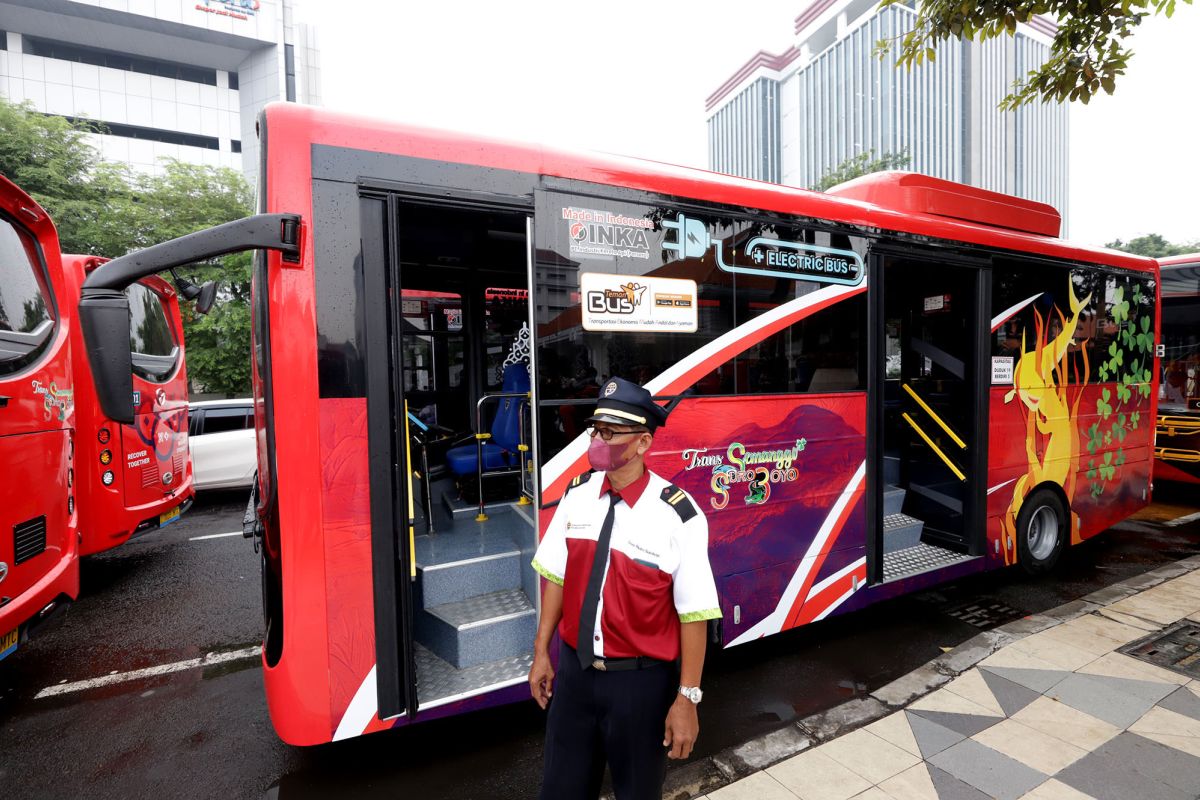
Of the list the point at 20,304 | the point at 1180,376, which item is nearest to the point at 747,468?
the point at 20,304

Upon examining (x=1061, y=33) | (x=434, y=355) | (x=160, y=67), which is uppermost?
Result: (x=160, y=67)

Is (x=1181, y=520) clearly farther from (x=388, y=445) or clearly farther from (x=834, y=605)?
(x=388, y=445)

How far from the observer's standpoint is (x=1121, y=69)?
4078 millimetres

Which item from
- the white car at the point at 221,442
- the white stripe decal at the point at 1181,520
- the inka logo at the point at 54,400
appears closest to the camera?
the inka logo at the point at 54,400

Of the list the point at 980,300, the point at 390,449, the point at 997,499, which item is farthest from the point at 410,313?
the point at 997,499

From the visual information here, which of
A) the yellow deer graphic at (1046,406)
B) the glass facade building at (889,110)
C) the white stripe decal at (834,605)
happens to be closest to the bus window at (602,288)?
the white stripe decal at (834,605)

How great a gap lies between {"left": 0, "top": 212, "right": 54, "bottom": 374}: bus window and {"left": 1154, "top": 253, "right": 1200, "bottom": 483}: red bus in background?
1215 cm

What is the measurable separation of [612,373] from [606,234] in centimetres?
76

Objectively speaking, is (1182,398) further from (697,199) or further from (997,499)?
(697,199)

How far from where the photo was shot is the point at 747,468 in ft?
11.7

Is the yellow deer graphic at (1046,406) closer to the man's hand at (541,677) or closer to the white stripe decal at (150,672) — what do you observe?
the man's hand at (541,677)

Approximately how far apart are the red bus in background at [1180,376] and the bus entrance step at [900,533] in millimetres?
5460

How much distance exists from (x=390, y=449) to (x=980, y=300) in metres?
4.63

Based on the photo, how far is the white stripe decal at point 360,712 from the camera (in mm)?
2641
